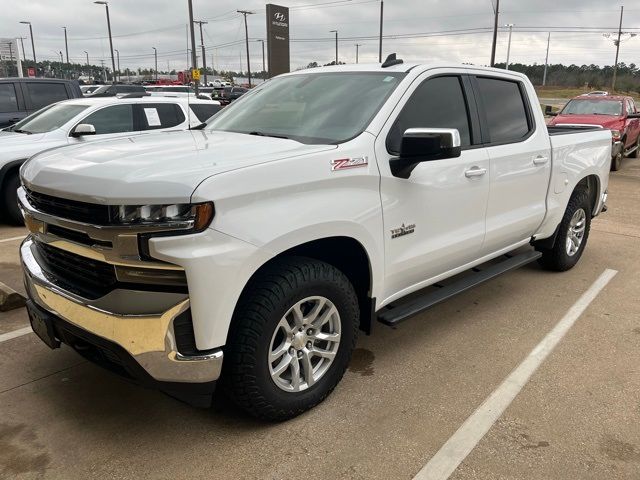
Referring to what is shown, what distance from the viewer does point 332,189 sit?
2.80 metres

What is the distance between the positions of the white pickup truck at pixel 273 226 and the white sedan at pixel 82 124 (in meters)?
4.20

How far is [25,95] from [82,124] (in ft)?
13.1

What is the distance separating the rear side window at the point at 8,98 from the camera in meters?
9.98

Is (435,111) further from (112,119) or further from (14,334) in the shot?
(112,119)

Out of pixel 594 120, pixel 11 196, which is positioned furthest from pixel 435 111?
pixel 594 120

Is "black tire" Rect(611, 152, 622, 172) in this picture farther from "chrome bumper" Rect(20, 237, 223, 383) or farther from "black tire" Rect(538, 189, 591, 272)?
"chrome bumper" Rect(20, 237, 223, 383)

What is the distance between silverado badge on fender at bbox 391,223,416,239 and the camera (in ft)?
10.3

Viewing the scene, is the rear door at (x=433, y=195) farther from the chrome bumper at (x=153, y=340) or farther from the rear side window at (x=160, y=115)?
the rear side window at (x=160, y=115)

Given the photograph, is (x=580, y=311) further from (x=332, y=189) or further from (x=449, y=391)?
(x=332, y=189)

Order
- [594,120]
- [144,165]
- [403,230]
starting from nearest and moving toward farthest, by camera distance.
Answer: [144,165]
[403,230]
[594,120]

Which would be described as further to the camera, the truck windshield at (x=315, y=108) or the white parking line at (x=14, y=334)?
the white parking line at (x=14, y=334)

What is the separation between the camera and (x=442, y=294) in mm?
3686

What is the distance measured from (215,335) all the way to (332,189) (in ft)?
3.14

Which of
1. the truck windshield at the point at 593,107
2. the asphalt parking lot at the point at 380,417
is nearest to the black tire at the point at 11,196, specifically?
the asphalt parking lot at the point at 380,417
